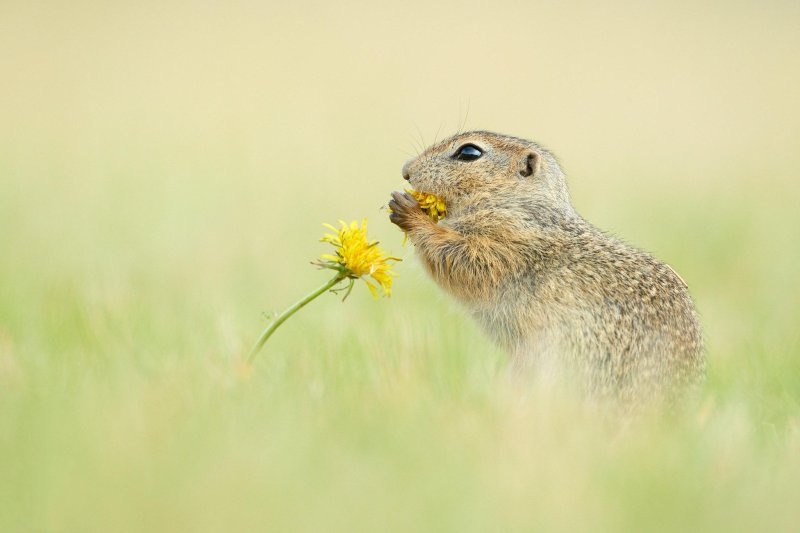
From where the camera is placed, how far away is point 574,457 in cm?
317

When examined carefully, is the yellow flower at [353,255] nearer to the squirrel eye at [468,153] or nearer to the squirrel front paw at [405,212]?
the squirrel front paw at [405,212]

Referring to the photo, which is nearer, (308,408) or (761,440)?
(308,408)

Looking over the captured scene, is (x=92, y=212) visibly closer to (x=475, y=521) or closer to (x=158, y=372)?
(x=158, y=372)

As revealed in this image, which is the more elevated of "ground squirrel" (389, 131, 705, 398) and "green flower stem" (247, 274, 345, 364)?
"ground squirrel" (389, 131, 705, 398)

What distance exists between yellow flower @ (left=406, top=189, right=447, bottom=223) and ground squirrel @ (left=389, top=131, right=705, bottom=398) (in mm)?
34

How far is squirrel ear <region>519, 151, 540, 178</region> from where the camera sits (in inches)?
224

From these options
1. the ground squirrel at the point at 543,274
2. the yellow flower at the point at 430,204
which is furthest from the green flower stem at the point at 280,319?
the yellow flower at the point at 430,204

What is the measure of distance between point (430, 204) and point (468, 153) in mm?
337

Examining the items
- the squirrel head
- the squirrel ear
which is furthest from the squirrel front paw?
the squirrel ear

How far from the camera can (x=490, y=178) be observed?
5586 millimetres

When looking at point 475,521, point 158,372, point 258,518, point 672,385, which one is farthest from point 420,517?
point 672,385

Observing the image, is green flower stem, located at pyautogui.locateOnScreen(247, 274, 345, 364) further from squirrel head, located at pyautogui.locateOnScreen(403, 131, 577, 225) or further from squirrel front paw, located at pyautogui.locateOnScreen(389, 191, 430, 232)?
squirrel head, located at pyautogui.locateOnScreen(403, 131, 577, 225)

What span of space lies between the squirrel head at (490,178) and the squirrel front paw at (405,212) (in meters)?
0.22

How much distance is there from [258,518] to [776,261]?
270 inches
